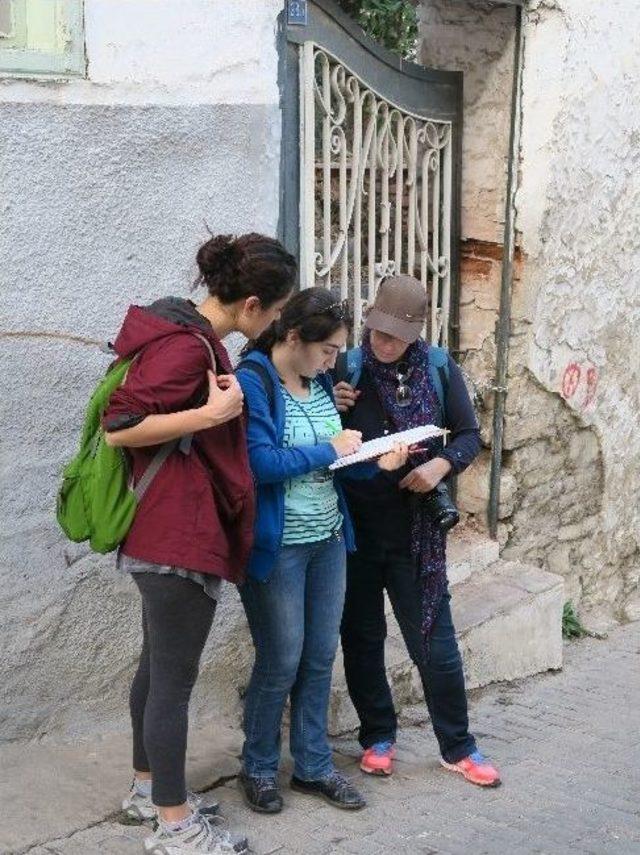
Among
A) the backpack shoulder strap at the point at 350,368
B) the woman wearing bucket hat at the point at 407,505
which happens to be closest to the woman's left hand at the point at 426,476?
the woman wearing bucket hat at the point at 407,505

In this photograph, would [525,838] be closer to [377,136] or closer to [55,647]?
[55,647]

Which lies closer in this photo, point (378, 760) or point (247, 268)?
point (247, 268)

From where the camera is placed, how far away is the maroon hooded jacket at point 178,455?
129 inches

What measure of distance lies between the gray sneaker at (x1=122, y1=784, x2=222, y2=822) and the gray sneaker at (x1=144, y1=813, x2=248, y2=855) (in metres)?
0.15

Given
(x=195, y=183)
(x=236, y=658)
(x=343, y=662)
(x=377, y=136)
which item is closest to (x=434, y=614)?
(x=343, y=662)

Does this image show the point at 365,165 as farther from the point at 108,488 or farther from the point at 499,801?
the point at 499,801

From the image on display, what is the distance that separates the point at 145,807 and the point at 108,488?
102cm

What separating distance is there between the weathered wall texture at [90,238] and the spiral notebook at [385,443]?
851mm

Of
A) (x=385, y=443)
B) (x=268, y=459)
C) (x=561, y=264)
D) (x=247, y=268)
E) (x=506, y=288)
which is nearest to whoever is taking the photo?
(x=247, y=268)

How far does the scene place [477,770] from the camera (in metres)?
4.34

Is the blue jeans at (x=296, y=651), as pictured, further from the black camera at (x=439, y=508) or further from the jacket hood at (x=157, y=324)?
the jacket hood at (x=157, y=324)

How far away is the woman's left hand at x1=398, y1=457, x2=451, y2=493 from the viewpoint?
4.06 m

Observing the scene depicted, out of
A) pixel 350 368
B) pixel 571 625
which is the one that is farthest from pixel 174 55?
pixel 571 625

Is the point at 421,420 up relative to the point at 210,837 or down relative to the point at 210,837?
up
